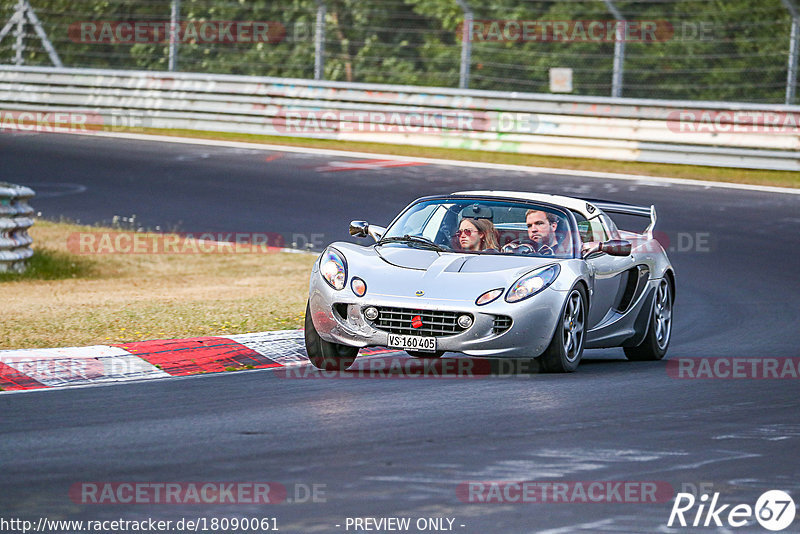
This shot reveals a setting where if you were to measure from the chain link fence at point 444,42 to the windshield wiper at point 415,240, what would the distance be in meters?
13.7

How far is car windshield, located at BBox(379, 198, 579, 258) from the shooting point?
9.71 metres

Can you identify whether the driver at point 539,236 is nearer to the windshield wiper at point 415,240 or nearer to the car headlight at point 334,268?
the windshield wiper at point 415,240

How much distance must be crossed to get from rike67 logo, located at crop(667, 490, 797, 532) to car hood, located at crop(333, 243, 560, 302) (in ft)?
10.4

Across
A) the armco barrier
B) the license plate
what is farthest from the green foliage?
the armco barrier

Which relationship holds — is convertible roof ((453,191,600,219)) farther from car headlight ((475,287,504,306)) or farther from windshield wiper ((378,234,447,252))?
car headlight ((475,287,504,306))

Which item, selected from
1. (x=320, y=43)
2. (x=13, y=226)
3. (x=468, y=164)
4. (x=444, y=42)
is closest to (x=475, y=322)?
(x=13, y=226)

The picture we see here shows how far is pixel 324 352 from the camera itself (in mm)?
9242

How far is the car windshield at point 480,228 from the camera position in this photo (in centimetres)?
971

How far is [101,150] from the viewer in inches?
960

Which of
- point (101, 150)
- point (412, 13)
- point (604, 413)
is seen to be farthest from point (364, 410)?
point (412, 13)

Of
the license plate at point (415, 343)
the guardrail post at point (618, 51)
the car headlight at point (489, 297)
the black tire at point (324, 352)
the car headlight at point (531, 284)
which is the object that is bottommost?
the black tire at point (324, 352)

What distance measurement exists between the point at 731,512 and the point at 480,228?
4400 mm

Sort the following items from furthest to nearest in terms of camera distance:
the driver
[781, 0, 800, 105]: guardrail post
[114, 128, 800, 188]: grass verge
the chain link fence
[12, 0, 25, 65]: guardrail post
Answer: [12, 0, 25, 65]: guardrail post → the chain link fence → [114, 128, 800, 188]: grass verge → [781, 0, 800, 105]: guardrail post → the driver

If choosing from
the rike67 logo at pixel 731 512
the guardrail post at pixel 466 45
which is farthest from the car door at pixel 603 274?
the guardrail post at pixel 466 45
